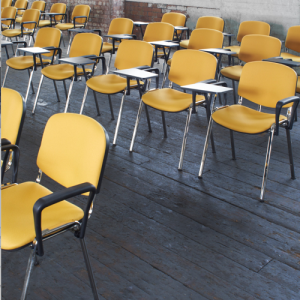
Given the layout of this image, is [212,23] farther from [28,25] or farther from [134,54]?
[28,25]

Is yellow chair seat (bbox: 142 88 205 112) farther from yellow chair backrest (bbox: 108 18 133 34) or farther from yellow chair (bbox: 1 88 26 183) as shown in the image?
yellow chair backrest (bbox: 108 18 133 34)

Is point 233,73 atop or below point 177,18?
below

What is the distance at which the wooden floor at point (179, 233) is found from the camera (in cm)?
186

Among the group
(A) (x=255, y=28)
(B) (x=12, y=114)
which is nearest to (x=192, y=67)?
(B) (x=12, y=114)

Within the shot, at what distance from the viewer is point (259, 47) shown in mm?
4465

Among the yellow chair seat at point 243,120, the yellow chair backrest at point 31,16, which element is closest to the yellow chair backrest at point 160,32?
the yellow chair seat at point 243,120

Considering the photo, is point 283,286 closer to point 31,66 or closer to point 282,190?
point 282,190

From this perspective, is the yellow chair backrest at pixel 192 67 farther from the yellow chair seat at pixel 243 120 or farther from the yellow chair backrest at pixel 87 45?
the yellow chair backrest at pixel 87 45

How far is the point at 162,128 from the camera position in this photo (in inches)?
159

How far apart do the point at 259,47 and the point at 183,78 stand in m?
1.48

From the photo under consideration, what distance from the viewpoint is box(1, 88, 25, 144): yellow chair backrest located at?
1.90 meters

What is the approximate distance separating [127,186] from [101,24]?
7798mm

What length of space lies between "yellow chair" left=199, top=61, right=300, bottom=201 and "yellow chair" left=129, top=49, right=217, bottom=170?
0.99ft

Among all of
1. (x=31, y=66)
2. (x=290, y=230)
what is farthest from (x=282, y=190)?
(x=31, y=66)
